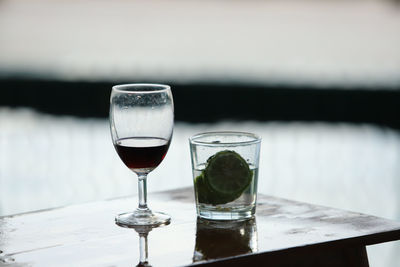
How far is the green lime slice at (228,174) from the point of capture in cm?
115

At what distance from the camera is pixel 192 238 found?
42.6 inches

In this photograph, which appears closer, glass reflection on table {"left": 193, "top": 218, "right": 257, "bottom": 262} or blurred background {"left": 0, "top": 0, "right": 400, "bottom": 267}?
glass reflection on table {"left": 193, "top": 218, "right": 257, "bottom": 262}

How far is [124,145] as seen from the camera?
3.75 ft

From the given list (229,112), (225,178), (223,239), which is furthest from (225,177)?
(229,112)

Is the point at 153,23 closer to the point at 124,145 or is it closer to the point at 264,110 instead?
the point at 264,110

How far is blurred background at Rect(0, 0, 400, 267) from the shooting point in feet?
12.0

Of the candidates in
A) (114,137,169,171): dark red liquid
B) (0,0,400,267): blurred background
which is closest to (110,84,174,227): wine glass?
(114,137,169,171): dark red liquid

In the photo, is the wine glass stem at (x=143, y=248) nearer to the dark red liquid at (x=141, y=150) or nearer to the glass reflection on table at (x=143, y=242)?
the glass reflection on table at (x=143, y=242)

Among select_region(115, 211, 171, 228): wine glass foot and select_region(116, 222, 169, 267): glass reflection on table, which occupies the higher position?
select_region(115, 211, 171, 228): wine glass foot

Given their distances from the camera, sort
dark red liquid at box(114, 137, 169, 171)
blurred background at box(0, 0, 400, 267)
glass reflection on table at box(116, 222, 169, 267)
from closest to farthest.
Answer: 1. glass reflection on table at box(116, 222, 169, 267)
2. dark red liquid at box(114, 137, 169, 171)
3. blurred background at box(0, 0, 400, 267)

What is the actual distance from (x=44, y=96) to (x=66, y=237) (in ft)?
15.2

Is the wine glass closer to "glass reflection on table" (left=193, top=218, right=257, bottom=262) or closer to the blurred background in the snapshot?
"glass reflection on table" (left=193, top=218, right=257, bottom=262)

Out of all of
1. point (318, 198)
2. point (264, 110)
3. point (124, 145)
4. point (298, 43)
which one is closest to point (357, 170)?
point (318, 198)

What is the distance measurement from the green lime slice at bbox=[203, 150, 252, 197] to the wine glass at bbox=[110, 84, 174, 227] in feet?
0.26
